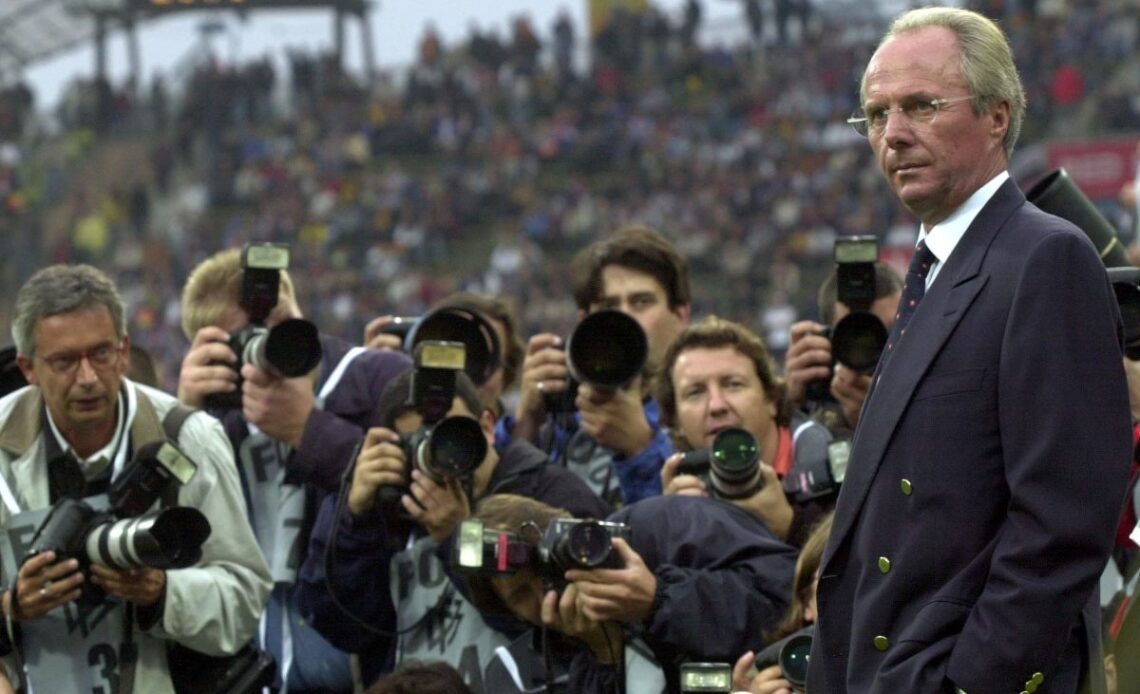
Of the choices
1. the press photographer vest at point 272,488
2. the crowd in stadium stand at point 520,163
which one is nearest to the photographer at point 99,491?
the press photographer vest at point 272,488

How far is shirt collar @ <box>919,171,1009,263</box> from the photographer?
3027mm

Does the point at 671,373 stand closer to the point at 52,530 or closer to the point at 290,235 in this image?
the point at 52,530

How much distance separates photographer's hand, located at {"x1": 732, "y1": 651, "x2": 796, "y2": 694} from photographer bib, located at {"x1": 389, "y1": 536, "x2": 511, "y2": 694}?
32.4 inches

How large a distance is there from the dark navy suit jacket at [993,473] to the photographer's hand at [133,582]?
5.93ft

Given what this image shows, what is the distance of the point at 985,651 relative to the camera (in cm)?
278

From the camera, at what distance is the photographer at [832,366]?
4.72 m

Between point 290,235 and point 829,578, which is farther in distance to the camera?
point 290,235

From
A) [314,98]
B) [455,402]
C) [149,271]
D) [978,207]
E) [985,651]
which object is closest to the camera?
[985,651]

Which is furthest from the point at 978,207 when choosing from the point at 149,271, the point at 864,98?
the point at 149,271

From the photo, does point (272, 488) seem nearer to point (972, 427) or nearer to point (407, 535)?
point (407, 535)

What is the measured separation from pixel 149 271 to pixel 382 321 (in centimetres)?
2109

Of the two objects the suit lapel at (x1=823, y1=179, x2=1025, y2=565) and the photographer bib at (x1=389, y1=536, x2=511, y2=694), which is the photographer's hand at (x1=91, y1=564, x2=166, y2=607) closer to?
the photographer bib at (x1=389, y1=536, x2=511, y2=694)

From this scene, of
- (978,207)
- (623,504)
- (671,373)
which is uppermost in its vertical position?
(978,207)

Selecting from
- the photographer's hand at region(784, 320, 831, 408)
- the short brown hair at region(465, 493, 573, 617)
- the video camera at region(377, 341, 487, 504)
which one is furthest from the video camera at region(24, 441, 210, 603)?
the photographer's hand at region(784, 320, 831, 408)
